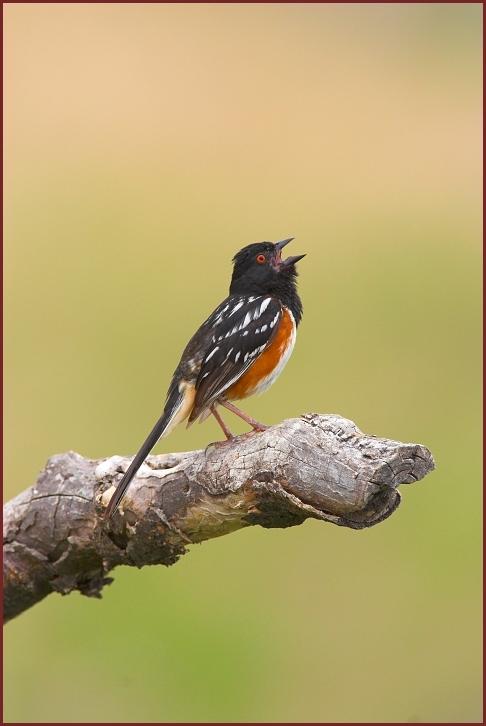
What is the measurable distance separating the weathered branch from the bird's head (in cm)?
131

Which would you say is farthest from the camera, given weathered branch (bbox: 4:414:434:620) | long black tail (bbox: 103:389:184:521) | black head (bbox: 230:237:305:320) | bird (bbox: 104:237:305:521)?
black head (bbox: 230:237:305:320)

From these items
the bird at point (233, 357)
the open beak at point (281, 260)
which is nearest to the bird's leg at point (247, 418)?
the bird at point (233, 357)

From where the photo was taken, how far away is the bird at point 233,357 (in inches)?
193

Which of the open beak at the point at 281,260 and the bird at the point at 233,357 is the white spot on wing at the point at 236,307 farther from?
the open beak at the point at 281,260

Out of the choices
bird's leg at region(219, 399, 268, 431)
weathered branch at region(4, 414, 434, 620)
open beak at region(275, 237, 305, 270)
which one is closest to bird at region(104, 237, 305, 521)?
bird's leg at region(219, 399, 268, 431)

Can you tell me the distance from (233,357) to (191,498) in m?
0.95

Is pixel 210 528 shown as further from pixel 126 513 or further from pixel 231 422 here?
pixel 231 422

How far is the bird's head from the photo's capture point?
5.52 metres

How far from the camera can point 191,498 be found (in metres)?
4.23

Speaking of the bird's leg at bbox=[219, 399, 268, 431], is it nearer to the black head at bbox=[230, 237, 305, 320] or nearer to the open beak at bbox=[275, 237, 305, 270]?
the black head at bbox=[230, 237, 305, 320]

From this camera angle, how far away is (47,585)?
5.10 metres

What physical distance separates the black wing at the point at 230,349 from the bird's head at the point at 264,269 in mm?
377

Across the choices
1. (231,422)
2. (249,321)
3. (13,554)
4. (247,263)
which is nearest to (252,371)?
(249,321)

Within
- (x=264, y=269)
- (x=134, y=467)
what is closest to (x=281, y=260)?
(x=264, y=269)
